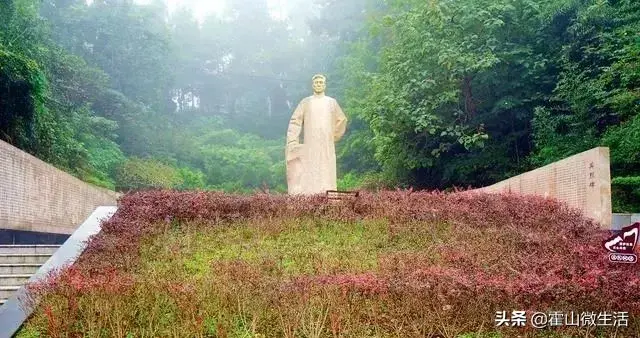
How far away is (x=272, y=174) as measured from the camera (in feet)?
89.6

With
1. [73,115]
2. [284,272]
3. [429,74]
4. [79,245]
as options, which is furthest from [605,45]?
[73,115]

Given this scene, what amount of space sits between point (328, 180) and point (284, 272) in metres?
4.07

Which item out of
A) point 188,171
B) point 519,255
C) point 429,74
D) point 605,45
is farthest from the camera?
point 188,171

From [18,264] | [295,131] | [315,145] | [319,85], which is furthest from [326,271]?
[319,85]

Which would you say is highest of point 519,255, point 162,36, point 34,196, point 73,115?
point 162,36

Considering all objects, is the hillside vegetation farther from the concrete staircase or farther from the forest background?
the forest background

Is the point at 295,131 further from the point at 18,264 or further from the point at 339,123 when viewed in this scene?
the point at 18,264

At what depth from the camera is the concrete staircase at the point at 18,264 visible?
19.4 ft

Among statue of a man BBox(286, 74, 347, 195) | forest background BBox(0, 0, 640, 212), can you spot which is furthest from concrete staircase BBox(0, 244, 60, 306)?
forest background BBox(0, 0, 640, 212)

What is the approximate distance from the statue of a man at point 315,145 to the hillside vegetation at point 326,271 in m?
1.21

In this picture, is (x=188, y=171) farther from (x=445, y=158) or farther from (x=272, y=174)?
(x=445, y=158)

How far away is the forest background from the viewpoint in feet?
37.6

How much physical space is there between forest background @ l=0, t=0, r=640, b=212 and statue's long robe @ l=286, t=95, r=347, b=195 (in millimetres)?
4510

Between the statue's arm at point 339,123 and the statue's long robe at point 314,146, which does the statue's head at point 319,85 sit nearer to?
the statue's long robe at point 314,146
